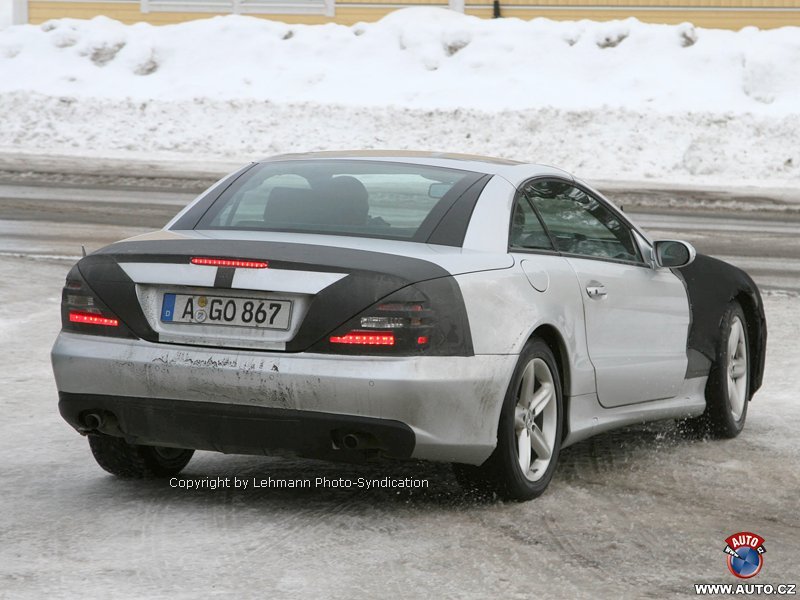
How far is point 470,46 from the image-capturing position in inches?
1266

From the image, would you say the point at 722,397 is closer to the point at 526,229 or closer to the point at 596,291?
the point at 596,291

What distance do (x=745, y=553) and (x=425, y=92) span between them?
85.0 feet

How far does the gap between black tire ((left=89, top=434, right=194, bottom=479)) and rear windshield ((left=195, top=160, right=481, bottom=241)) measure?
3.01ft

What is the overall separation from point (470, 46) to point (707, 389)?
2575 cm

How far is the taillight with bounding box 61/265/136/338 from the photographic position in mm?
5273

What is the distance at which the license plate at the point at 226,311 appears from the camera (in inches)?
198

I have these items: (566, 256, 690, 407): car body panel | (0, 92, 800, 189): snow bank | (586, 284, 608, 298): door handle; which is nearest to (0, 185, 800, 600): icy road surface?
(566, 256, 690, 407): car body panel

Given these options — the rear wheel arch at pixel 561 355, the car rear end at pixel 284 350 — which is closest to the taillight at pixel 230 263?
the car rear end at pixel 284 350

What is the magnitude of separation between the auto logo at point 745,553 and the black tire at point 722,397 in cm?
197

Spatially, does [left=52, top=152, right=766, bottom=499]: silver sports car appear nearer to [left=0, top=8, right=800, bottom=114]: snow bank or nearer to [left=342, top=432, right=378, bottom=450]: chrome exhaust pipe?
[left=342, top=432, right=378, bottom=450]: chrome exhaust pipe

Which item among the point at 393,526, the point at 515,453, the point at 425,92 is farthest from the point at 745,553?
the point at 425,92

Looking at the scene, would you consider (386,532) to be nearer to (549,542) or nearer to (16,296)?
(549,542)

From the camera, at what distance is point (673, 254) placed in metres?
6.74

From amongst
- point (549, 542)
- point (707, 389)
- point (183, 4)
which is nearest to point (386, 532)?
point (549, 542)
